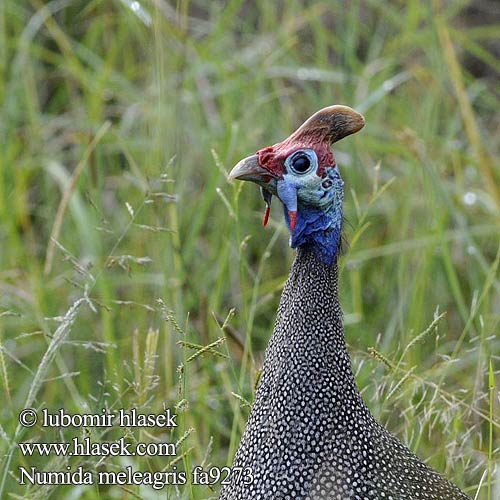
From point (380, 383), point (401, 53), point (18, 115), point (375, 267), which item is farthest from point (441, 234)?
point (18, 115)

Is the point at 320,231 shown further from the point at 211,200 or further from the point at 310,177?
the point at 211,200

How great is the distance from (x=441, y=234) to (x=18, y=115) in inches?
71.8

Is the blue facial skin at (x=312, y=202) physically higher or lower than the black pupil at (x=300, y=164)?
lower

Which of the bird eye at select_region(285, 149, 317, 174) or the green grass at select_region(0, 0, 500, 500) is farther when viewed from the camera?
the green grass at select_region(0, 0, 500, 500)

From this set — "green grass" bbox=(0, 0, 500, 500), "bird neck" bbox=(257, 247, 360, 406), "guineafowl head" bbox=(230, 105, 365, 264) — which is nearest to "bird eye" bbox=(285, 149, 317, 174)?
"guineafowl head" bbox=(230, 105, 365, 264)

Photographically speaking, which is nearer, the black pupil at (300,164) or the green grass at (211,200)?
the black pupil at (300,164)

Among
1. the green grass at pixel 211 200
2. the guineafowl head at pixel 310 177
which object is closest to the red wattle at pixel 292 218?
the guineafowl head at pixel 310 177

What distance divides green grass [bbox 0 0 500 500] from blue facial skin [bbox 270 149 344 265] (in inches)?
19.9

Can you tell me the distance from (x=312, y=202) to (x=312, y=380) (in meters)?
0.32

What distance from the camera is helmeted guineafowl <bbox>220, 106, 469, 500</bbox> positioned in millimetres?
1893

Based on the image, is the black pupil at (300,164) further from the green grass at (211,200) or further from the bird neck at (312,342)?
the green grass at (211,200)

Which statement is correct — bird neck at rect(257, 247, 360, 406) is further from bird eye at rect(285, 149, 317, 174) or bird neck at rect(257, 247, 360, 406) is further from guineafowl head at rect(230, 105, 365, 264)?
bird eye at rect(285, 149, 317, 174)

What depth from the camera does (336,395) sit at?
194 centimetres

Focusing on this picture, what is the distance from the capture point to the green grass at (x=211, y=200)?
9.19 ft
